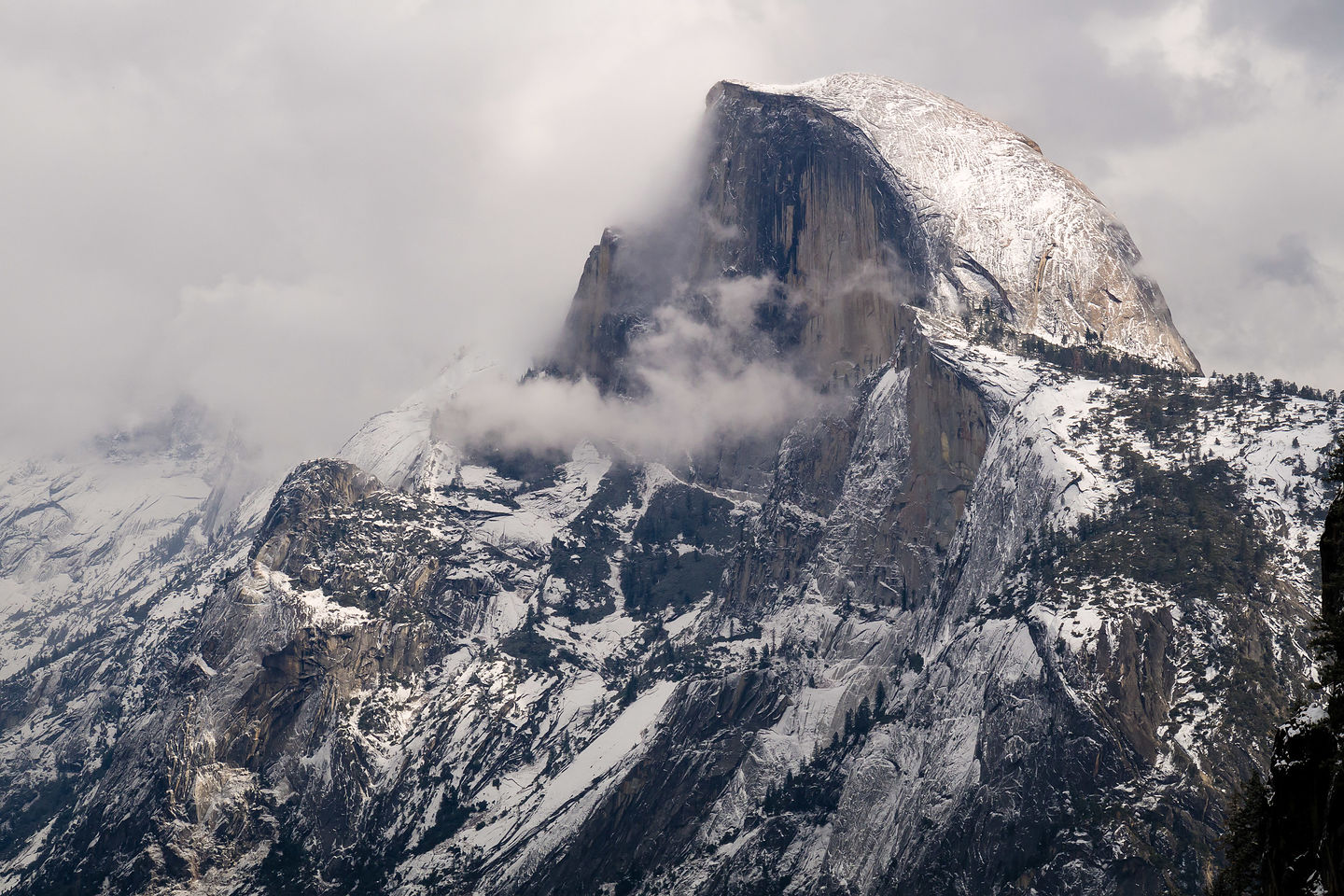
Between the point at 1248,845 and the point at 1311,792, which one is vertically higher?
the point at 1311,792

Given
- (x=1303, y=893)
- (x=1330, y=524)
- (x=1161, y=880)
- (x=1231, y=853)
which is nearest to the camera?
(x=1303, y=893)

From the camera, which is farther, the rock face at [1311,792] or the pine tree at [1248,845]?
the pine tree at [1248,845]

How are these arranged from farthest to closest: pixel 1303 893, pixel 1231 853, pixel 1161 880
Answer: pixel 1161 880
pixel 1231 853
pixel 1303 893

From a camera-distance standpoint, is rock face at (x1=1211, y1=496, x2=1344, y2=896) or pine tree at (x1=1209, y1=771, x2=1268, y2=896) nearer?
rock face at (x1=1211, y1=496, x2=1344, y2=896)

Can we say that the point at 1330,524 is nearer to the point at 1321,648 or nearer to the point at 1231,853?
the point at 1321,648

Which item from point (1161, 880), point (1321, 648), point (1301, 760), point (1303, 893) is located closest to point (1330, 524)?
point (1321, 648)

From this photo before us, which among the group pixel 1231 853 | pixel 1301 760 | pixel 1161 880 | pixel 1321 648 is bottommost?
pixel 1161 880

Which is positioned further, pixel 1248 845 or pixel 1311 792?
pixel 1248 845

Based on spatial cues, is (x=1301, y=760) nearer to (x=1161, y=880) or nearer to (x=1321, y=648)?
(x=1321, y=648)

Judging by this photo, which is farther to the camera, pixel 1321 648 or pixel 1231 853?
pixel 1231 853

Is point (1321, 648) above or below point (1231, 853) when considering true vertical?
above
